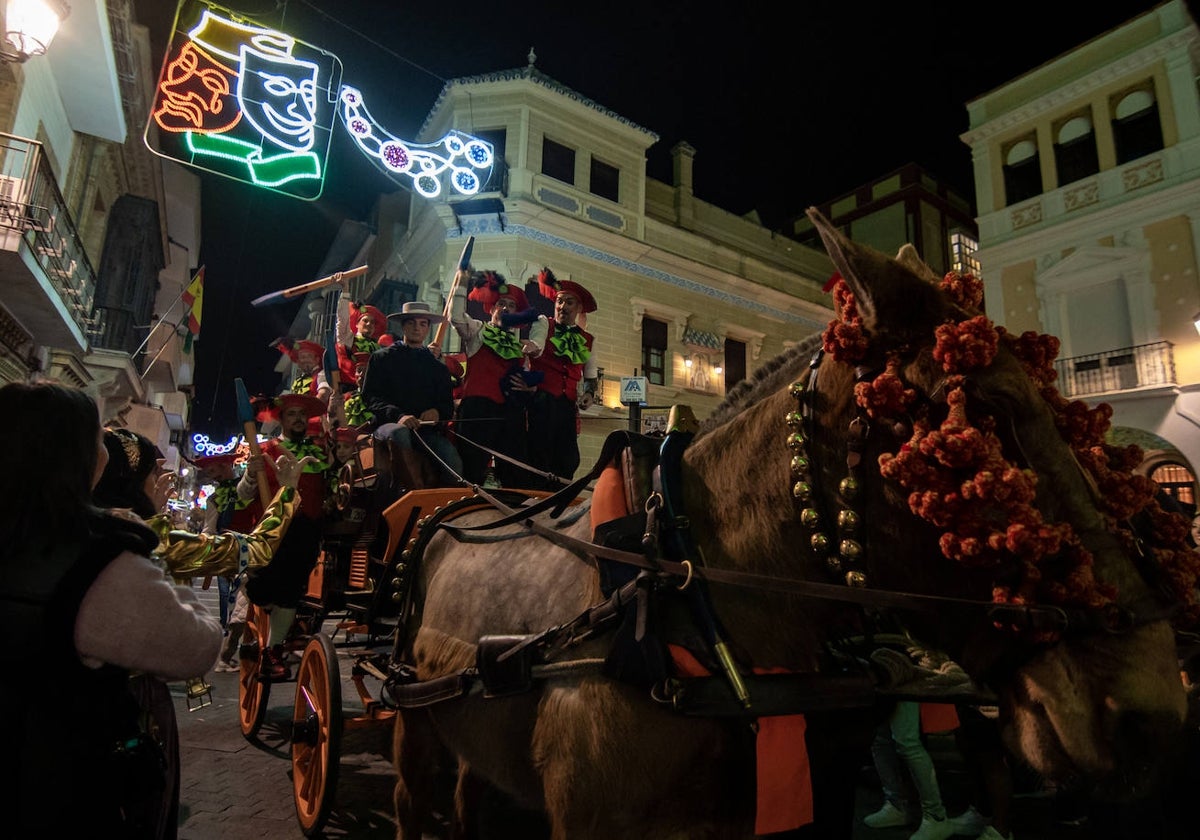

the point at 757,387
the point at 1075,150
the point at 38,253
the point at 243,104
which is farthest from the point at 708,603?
the point at 1075,150

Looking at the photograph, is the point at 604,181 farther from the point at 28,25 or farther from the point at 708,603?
the point at 708,603

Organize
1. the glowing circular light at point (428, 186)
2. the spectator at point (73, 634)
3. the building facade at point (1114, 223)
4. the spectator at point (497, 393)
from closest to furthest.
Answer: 1. the spectator at point (73, 634)
2. the spectator at point (497, 393)
3. the glowing circular light at point (428, 186)
4. the building facade at point (1114, 223)

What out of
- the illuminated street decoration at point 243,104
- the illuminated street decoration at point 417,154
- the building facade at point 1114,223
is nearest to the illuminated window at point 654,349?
the illuminated street decoration at point 417,154

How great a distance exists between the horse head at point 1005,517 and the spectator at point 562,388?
395 centimetres

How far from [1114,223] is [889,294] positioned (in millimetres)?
18165

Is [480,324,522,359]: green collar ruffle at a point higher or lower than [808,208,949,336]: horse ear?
higher

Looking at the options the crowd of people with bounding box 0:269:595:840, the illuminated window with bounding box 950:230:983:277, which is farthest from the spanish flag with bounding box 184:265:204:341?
the illuminated window with bounding box 950:230:983:277

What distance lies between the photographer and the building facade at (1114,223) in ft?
45.5

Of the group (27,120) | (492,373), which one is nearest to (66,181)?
(27,120)

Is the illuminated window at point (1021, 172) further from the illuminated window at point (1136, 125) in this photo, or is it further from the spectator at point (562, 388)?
the spectator at point (562, 388)

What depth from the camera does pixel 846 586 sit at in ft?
4.75

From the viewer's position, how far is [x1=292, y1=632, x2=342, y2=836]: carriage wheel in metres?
3.32

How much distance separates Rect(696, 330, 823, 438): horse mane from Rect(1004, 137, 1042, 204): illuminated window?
19.3m

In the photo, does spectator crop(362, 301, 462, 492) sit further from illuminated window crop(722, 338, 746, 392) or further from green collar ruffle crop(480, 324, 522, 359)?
illuminated window crop(722, 338, 746, 392)
